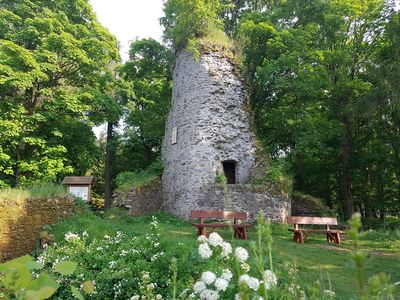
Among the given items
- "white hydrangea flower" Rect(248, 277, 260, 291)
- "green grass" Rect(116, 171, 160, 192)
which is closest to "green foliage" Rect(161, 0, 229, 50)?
"green grass" Rect(116, 171, 160, 192)

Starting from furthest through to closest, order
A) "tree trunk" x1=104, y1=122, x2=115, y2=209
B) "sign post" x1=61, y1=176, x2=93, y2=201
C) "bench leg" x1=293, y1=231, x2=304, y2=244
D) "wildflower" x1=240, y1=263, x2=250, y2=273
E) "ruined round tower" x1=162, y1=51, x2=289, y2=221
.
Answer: "tree trunk" x1=104, y1=122, x2=115, y2=209 < "ruined round tower" x1=162, y1=51, x2=289, y2=221 < "sign post" x1=61, y1=176, x2=93, y2=201 < "bench leg" x1=293, y1=231, x2=304, y2=244 < "wildflower" x1=240, y1=263, x2=250, y2=273

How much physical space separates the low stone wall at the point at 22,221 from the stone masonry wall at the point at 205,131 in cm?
560

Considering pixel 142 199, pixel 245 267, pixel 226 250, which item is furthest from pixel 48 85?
pixel 245 267

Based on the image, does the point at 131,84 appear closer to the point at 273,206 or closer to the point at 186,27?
the point at 186,27

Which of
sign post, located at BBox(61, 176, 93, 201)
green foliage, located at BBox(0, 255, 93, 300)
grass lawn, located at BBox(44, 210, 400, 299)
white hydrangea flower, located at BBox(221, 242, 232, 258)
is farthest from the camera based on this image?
sign post, located at BBox(61, 176, 93, 201)

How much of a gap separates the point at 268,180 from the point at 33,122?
9692 mm

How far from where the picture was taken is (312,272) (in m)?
6.59

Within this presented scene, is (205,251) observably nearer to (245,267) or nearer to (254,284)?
(245,267)

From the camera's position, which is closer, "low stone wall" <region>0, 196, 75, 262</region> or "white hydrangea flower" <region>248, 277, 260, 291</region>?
"white hydrangea flower" <region>248, 277, 260, 291</region>

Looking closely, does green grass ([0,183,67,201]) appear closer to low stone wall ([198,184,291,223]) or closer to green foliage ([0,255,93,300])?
low stone wall ([198,184,291,223])

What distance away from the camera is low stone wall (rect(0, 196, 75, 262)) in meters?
8.09

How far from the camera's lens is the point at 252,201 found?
13.0 metres

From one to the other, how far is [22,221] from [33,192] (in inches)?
40.7

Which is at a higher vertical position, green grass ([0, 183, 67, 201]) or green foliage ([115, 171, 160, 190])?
green foliage ([115, 171, 160, 190])
